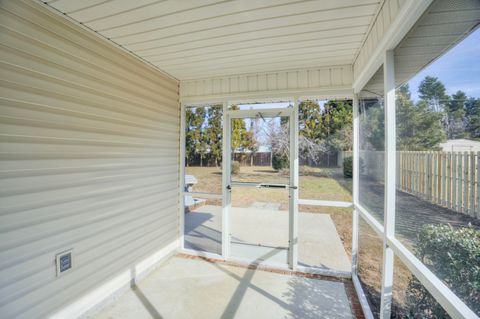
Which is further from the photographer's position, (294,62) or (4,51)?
(294,62)

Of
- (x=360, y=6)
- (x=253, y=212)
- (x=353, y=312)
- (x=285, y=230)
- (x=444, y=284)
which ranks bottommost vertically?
(x=353, y=312)

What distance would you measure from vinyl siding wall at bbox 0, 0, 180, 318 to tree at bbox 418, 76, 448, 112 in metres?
2.52

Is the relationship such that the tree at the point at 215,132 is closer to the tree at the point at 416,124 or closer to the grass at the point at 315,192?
the grass at the point at 315,192

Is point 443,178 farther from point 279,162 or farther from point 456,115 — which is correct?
point 279,162

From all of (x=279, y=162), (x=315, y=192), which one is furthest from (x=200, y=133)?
(x=315, y=192)

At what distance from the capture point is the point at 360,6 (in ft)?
5.49

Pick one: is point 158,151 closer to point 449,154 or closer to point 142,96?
point 142,96

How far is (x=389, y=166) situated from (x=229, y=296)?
2006 mm

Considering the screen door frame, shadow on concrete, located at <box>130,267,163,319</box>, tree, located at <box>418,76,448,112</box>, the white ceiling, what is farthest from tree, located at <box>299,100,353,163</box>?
shadow on concrete, located at <box>130,267,163,319</box>

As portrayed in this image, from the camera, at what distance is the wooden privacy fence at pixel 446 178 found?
2.76 ft

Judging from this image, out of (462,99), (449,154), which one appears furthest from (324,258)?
(462,99)

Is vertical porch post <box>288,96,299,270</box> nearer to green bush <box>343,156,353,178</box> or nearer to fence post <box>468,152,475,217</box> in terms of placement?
green bush <box>343,156,353,178</box>

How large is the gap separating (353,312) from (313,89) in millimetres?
2466

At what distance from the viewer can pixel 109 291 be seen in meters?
2.33
